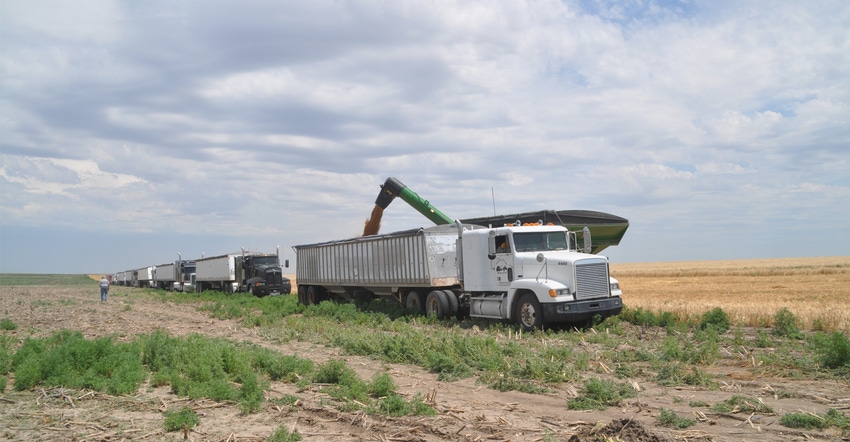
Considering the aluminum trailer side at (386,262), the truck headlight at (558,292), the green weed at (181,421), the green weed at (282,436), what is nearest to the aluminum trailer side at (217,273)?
the aluminum trailer side at (386,262)

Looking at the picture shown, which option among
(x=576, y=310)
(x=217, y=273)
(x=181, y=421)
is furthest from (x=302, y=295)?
(x=181, y=421)

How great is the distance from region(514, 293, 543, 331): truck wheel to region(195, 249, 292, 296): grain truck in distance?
2387 centimetres

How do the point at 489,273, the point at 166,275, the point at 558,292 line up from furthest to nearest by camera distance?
the point at 166,275, the point at 489,273, the point at 558,292

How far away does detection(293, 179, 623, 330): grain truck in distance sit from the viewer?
17141mm

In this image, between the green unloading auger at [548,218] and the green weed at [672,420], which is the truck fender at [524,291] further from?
the green weed at [672,420]

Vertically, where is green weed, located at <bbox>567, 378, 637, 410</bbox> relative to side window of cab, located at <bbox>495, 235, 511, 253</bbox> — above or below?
below

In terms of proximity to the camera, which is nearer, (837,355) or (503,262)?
(837,355)

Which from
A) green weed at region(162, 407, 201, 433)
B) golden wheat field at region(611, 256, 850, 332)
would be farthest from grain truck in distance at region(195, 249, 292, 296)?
green weed at region(162, 407, 201, 433)

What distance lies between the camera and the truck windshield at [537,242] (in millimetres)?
18531

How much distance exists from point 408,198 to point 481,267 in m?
7.00

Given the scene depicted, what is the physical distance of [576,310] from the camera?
16.7 metres

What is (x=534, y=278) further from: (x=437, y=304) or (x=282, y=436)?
(x=282, y=436)

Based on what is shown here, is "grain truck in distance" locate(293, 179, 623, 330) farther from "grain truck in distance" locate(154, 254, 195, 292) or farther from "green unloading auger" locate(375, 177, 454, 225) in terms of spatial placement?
"grain truck in distance" locate(154, 254, 195, 292)

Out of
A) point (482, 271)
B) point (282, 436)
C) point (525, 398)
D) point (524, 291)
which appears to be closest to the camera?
point (282, 436)
